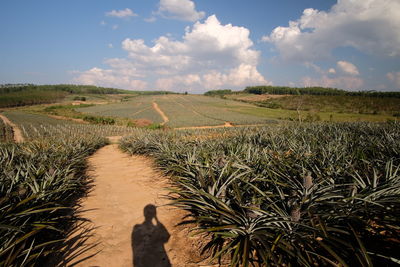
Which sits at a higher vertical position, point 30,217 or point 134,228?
point 30,217

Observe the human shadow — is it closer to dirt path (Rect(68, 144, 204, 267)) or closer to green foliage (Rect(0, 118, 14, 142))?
dirt path (Rect(68, 144, 204, 267))

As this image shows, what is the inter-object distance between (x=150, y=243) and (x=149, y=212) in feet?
3.25

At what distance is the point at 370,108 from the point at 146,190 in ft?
225

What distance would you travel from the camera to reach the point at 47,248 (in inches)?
106

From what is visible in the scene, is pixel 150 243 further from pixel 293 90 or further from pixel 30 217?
pixel 293 90

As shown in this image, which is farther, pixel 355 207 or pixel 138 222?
pixel 138 222

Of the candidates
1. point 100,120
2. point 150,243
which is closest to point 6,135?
point 100,120

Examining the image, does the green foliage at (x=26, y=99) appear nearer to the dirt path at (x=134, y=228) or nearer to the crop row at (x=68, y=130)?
the crop row at (x=68, y=130)

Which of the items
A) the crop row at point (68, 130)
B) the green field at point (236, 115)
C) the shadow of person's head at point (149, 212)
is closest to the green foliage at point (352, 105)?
the green field at point (236, 115)

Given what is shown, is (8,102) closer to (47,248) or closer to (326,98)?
(47,248)

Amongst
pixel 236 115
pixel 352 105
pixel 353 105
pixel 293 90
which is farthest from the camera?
pixel 293 90

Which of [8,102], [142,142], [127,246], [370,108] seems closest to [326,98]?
[370,108]

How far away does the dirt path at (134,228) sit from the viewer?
99.4 inches

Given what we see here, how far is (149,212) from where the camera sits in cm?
375
